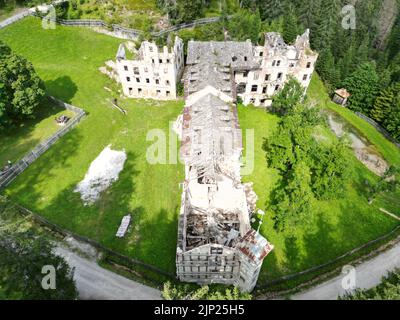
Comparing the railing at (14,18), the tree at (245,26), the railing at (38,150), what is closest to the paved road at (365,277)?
the railing at (38,150)

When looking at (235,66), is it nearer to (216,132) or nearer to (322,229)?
(216,132)

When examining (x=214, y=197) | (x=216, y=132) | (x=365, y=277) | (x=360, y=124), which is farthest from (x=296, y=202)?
(x=360, y=124)

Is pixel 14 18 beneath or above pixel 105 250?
above

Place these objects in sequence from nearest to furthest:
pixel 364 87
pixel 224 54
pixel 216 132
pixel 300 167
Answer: pixel 300 167, pixel 216 132, pixel 224 54, pixel 364 87

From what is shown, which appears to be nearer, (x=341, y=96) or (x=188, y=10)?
(x=188, y=10)

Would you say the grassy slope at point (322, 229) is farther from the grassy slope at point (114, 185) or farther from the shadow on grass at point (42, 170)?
the shadow on grass at point (42, 170)

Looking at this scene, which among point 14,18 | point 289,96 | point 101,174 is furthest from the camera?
point 14,18
